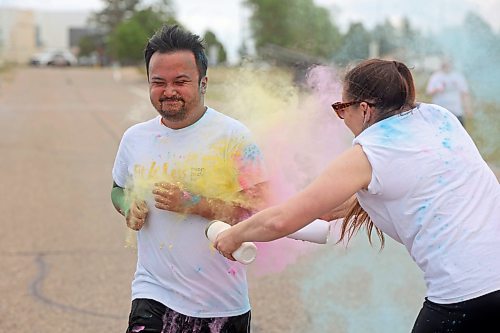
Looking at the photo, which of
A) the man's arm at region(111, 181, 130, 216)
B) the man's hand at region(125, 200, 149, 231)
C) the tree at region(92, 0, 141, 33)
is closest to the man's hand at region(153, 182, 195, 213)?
the man's hand at region(125, 200, 149, 231)

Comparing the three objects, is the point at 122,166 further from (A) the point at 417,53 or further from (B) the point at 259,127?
(A) the point at 417,53

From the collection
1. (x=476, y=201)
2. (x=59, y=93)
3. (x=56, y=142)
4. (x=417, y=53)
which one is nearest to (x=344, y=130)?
(x=476, y=201)

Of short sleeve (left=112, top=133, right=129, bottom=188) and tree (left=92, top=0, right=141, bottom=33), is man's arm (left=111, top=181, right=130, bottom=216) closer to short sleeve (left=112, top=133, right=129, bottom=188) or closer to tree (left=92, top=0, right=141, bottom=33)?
short sleeve (left=112, top=133, right=129, bottom=188)

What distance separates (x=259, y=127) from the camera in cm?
336

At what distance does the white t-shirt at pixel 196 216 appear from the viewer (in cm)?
295

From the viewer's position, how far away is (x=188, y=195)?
9.52 feet

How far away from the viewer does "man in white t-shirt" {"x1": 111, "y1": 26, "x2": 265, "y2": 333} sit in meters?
2.94

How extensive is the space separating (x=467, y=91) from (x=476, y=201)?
751cm

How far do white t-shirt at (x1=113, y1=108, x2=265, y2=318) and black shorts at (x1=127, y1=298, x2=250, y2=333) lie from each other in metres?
0.03

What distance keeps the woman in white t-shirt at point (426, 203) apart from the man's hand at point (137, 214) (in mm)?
649

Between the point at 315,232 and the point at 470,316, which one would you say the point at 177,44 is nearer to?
the point at 315,232

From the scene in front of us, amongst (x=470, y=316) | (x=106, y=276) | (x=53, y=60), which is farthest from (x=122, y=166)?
(x=53, y=60)

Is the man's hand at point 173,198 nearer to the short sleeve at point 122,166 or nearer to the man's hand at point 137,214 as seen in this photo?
the man's hand at point 137,214

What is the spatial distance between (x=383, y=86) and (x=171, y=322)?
122 cm
